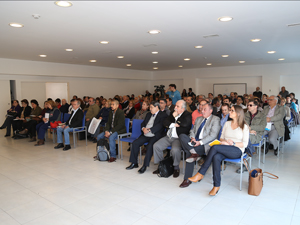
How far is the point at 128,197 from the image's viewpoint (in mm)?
3666

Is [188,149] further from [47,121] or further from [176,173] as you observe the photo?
[47,121]

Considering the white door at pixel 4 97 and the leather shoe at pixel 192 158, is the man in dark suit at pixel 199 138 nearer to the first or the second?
the leather shoe at pixel 192 158

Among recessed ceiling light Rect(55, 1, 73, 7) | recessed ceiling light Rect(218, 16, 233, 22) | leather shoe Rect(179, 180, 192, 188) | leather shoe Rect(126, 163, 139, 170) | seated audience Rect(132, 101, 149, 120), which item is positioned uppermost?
recessed ceiling light Rect(218, 16, 233, 22)

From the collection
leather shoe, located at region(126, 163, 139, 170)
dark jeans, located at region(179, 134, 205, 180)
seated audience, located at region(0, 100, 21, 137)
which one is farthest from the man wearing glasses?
seated audience, located at region(0, 100, 21, 137)

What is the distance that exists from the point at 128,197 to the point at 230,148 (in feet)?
5.95

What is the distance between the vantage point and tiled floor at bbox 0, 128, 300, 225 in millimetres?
3039

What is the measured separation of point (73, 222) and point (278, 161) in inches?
179

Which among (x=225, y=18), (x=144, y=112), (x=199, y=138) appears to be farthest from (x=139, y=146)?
(x=225, y=18)

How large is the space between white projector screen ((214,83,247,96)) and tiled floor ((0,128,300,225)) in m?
8.69

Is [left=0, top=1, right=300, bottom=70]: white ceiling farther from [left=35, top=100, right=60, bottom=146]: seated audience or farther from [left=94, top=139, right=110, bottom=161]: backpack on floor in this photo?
[left=94, top=139, right=110, bottom=161]: backpack on floor

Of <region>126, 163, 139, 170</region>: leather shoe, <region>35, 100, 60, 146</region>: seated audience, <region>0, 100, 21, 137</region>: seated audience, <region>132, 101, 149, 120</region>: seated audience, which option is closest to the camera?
<region>126, 163, 139, 170</region>: leather shoe

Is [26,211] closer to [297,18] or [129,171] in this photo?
[129,171]

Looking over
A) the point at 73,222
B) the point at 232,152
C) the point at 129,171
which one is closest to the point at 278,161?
the point at 232,152

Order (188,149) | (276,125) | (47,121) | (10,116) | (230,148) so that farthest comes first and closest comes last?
(10,116)
(47,121)
(276,125)
(188,149)
(230,148)
